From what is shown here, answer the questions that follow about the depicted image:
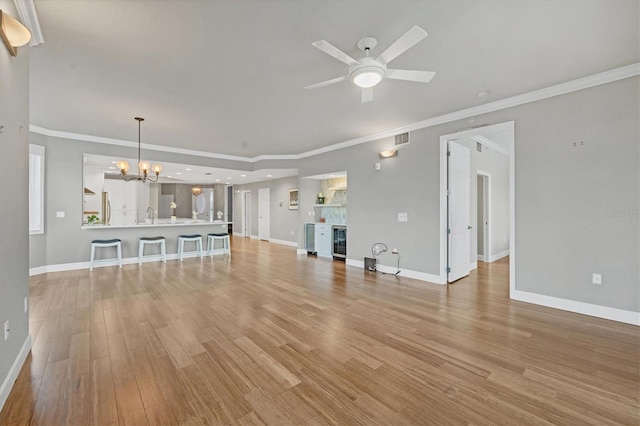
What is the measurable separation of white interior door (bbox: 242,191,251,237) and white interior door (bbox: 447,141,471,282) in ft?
28.1

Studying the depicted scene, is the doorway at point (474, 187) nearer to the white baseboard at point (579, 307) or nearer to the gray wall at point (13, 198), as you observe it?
the white baseboard at point (579, 307)

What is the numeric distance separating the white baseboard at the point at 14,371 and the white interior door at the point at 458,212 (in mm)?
5033

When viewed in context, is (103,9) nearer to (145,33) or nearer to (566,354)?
(145,33)

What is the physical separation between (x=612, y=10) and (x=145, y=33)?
3.75 meters

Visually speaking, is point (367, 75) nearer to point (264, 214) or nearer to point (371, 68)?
point (371, 68)

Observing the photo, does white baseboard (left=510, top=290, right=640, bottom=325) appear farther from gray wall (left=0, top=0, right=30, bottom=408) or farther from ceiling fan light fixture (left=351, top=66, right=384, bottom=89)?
gray wall (left=0, top=0, right=30, bottom=408)

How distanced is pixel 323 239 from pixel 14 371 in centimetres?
580

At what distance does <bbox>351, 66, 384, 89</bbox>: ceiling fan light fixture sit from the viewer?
2342 mm

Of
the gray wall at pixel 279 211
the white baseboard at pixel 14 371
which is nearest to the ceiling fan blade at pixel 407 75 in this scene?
the white baseboard at pixel 14 371

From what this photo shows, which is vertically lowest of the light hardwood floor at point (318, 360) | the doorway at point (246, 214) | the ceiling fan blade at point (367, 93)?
the light hardwood floor at point (318, 360)

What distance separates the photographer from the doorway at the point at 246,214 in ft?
38.0

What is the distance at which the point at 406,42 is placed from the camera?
1993 millimetres

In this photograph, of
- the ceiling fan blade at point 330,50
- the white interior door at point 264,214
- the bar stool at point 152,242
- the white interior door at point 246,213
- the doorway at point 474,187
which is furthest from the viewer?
the white interior door at point 246,213

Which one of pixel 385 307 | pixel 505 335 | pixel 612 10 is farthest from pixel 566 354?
pixel 612 10
